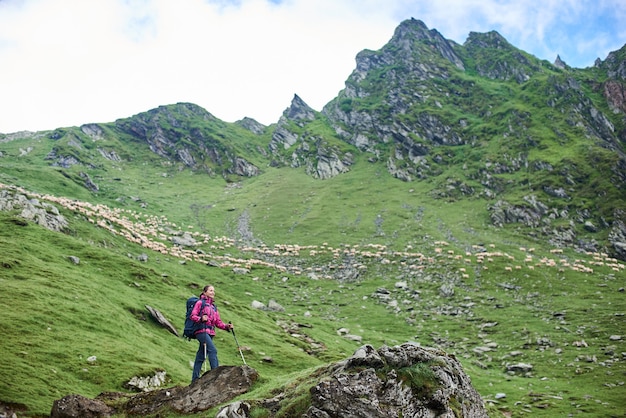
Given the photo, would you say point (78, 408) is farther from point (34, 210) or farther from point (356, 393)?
point (34, 210)

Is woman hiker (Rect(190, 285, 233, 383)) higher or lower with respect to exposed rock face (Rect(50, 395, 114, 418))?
higher

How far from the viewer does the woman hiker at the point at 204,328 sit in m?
17.3

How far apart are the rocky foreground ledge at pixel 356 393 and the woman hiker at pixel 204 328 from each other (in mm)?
773

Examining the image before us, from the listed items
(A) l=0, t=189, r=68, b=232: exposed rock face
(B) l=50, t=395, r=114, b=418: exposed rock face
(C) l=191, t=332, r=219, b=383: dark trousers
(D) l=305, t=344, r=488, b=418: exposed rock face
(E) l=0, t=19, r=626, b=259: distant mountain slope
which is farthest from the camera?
(E) l=0, t=19, r=626, b=259: distant mountain slope

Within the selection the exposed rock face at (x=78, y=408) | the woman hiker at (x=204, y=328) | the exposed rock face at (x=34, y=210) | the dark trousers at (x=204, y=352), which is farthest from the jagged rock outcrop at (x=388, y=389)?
the exposed rock face at (x=34, y=210)

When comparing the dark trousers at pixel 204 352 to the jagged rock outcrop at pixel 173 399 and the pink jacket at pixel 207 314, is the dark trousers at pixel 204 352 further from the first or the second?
the jagged rock outcrop at pixel 173 399

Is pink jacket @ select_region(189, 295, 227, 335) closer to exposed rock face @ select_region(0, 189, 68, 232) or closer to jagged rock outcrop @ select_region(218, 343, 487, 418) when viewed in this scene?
jagged rock outcrop @ select_region(218, 343, 487, 418)

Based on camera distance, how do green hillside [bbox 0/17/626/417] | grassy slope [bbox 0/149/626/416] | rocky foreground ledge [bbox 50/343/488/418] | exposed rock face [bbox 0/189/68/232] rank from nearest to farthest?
rocky foreground ledge [bbox 50/343/488/418] → grassy slope [bbox 0/149/626/416] → green hillside [bbox 0/17/626/417] → exposed rock face [bbox 0/189/68/232]

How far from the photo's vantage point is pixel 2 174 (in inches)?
4550

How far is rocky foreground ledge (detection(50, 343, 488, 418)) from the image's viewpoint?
12852 mm

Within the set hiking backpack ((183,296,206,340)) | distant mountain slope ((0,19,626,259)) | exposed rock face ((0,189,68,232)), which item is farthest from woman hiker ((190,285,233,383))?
distant mountain slope ((0,19,626,259))

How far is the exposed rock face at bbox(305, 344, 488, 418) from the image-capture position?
1264cm

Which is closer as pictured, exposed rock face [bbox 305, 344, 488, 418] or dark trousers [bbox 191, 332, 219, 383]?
exposed rock face [bbox 305, 344, 488, 418]

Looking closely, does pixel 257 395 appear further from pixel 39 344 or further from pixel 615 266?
pixel 615 266
